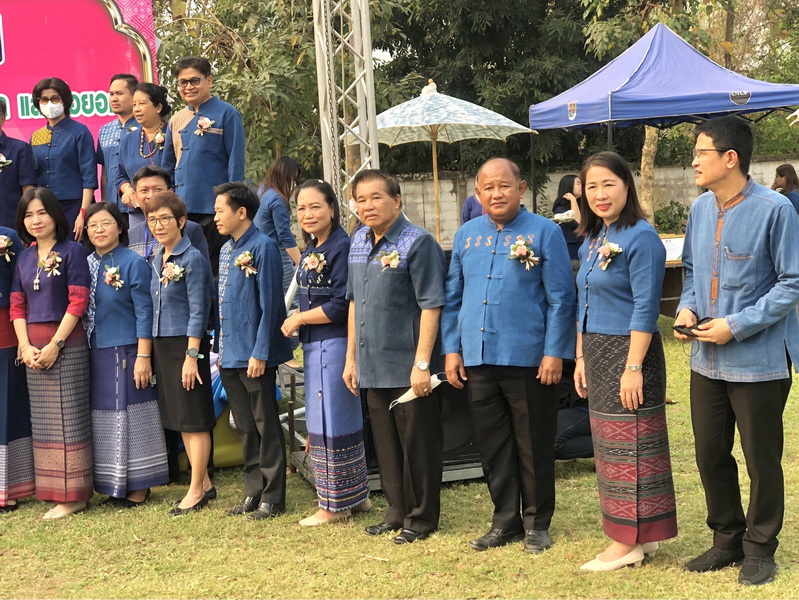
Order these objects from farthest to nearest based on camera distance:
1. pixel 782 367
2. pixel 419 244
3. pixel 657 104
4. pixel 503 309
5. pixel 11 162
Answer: pixel 657 104, pixel 11 162, pixel 419 244, pixel 503 309, pixel 782 367

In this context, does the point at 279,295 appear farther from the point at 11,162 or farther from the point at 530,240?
the point at 11,162

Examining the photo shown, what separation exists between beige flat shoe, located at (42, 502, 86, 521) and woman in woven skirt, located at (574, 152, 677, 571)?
108 inches

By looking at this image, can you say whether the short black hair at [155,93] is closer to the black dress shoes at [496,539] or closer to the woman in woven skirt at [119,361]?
the woman in woven skirt at [119,361]

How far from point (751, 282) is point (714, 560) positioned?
3.61ft

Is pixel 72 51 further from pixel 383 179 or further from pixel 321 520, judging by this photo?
pixel 321 520

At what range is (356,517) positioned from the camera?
4859mm

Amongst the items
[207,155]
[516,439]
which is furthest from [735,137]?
[207,155]

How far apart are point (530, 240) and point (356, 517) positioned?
5.61 ft

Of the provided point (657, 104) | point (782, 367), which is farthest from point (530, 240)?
point (657, 104)

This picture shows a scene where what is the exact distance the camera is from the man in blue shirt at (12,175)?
6.20 metres

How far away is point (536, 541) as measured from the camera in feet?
13.7

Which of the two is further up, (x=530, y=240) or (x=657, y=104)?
(x=657, y=104)

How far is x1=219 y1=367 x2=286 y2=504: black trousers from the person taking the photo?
4.85 meters

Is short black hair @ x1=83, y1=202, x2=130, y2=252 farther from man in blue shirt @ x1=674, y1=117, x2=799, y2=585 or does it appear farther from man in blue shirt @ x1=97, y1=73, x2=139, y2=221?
man in blue shirt @ x1=674, y1=117, x2=799, y2=585
